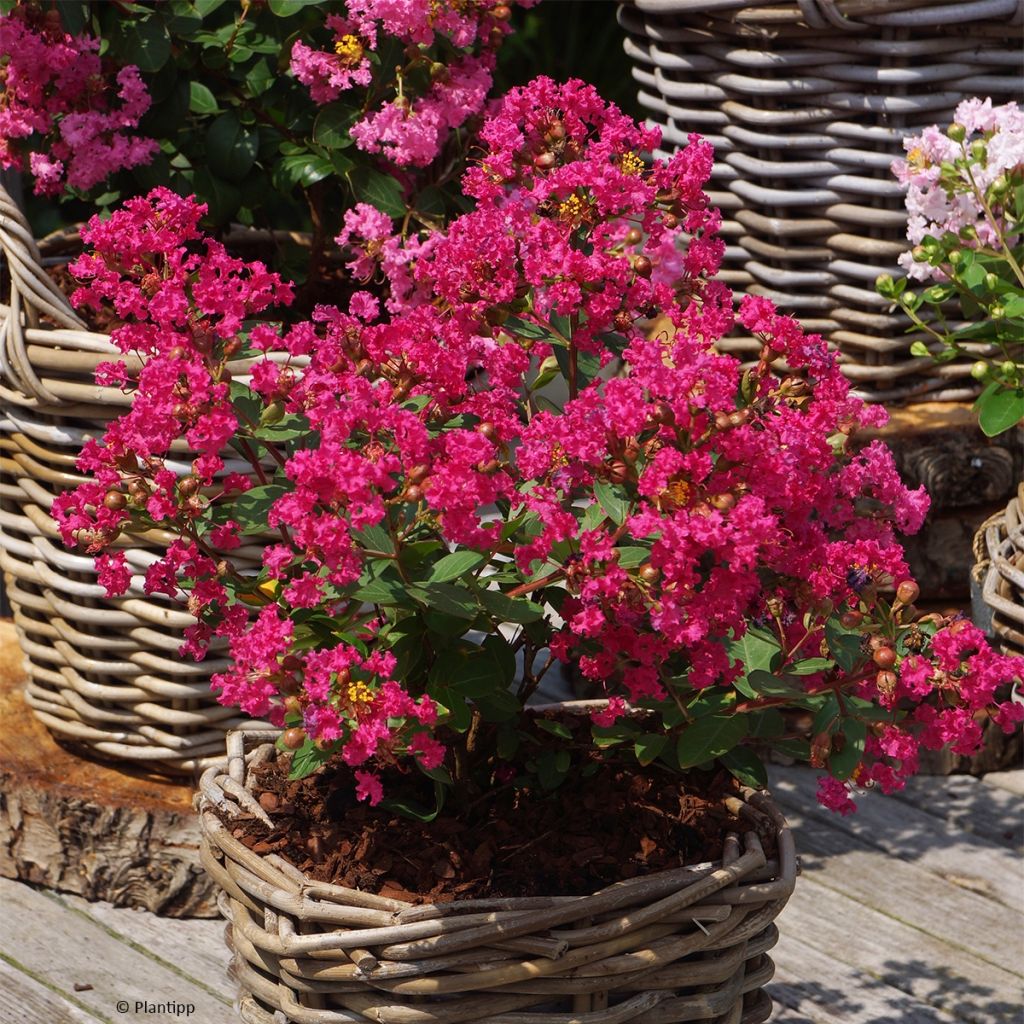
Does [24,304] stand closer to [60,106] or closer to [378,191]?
[60,106]

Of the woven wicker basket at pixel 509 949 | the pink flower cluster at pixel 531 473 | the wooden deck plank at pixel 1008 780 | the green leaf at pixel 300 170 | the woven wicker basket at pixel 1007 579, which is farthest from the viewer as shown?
the wooden deck plank at pixel 1008 780

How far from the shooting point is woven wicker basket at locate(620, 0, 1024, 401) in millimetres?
1960

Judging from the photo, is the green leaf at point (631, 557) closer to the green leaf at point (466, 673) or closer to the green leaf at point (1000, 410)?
the green leaf at point (466, 673)

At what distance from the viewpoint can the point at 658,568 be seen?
984 mm

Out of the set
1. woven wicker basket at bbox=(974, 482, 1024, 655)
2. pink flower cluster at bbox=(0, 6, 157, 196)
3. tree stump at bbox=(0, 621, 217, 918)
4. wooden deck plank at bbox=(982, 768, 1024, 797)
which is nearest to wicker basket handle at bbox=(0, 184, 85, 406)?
pink flower cluster at bbox=(0, 6, 157, 196)

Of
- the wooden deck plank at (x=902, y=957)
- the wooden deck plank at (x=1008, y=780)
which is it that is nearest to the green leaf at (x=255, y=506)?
the wooden deck plank at (x=902, y=957)

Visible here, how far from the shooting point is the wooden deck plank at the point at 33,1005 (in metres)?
1.60

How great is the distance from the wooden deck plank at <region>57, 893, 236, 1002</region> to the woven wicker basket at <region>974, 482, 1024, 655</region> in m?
0.91

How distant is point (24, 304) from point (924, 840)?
1.24 meters

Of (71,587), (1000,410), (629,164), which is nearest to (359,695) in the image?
(629,164)

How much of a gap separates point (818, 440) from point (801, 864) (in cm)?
98

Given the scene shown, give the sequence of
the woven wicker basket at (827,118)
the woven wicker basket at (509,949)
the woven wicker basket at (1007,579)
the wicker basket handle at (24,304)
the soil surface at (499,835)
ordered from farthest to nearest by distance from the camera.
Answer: the woven wicker basket at (827,118) < the woven wicker basket at (1007,579) < the wicker basket handle at (24,304) < the soil surface at (499,835) < the woven wicker basket at (509,949)

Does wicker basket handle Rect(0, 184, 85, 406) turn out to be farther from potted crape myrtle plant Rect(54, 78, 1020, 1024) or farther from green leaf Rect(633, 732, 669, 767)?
green leaf Rect(633, 732, 669, 767)

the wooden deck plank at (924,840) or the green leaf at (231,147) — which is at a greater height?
the green leaf at (231,147)
